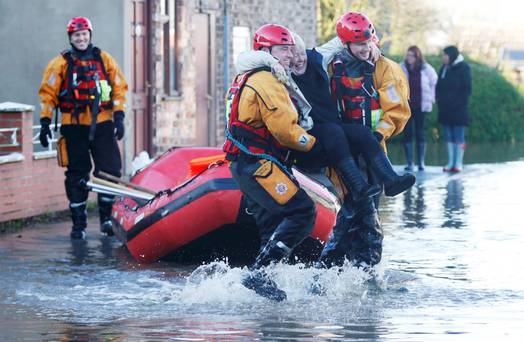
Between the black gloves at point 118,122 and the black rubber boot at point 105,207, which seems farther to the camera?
the black rubber boot at point 105,207

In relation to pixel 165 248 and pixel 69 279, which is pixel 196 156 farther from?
pixel 69 279

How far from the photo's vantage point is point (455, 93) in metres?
22.4

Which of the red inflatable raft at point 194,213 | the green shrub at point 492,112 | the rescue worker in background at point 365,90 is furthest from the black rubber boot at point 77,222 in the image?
the green shrub at point 492,112

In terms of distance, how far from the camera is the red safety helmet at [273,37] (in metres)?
9.84

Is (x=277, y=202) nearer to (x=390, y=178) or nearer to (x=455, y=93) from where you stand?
(x=390, y=178)

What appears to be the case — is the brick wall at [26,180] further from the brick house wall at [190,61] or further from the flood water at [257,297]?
the brick house wall at [190,61]

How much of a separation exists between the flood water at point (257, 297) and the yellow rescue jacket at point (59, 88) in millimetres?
1088

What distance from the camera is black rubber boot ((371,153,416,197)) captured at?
389 inches

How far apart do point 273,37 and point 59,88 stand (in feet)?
13.6

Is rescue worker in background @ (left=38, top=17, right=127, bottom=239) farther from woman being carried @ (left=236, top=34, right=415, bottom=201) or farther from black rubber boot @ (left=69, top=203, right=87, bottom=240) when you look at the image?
woman being carried @ (left=236, top=34, right=415, bottom=201)

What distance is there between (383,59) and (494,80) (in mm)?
22407

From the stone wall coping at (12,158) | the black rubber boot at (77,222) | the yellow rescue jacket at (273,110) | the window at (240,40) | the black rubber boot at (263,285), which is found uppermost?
the yellow rescue jacket at (273,110)

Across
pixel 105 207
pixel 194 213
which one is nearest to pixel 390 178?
pixel 194 213

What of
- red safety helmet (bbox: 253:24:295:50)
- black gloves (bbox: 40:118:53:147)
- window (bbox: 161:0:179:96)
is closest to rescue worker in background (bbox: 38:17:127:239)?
black gloves (bbox: 40:118:53:147)
